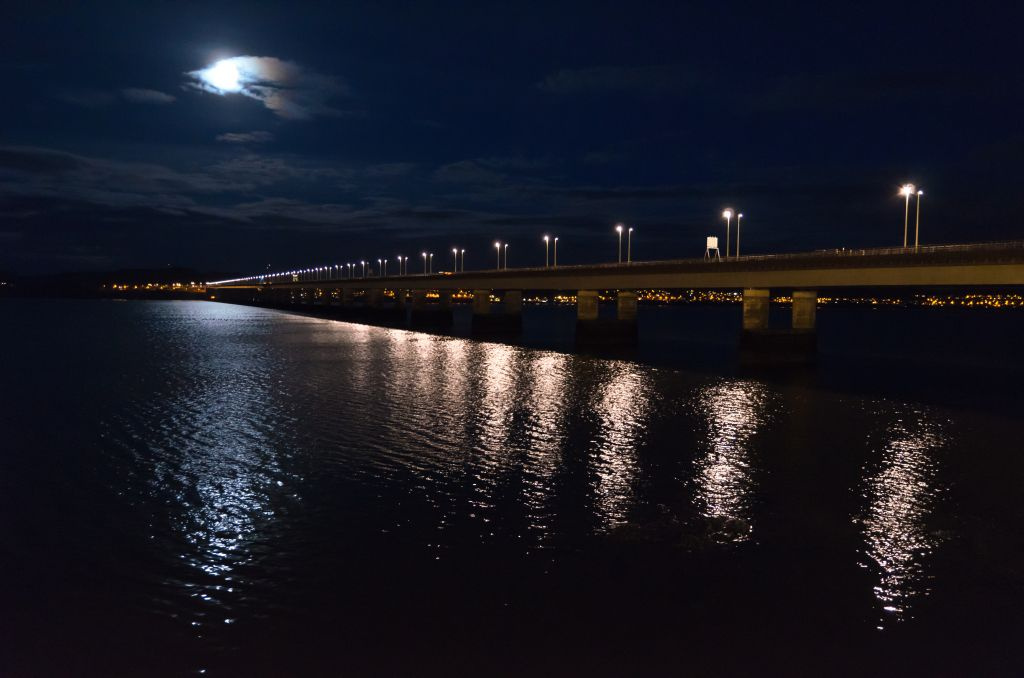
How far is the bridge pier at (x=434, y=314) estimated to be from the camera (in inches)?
4624

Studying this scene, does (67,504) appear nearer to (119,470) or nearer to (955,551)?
(119,470)

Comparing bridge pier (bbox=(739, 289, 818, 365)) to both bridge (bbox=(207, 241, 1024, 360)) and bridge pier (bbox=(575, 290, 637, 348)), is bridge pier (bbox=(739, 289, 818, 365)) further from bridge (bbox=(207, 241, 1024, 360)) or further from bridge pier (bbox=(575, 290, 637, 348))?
bridge pier (bbox=(575, 290, 637, 348))

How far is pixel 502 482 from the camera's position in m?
20.8

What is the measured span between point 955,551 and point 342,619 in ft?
39.3

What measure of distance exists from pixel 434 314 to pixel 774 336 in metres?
67.3

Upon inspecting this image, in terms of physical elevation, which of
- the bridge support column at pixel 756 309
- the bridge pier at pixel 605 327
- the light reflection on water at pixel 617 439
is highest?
the bridge support column at pixel 756 309

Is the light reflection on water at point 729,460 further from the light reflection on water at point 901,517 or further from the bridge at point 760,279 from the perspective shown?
the bridge at point 760,279

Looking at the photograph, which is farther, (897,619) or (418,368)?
(418,368)

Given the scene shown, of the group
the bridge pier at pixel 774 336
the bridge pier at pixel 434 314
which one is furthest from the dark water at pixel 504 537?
the bridge pier at pixel 434 314

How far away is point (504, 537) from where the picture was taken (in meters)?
16.2

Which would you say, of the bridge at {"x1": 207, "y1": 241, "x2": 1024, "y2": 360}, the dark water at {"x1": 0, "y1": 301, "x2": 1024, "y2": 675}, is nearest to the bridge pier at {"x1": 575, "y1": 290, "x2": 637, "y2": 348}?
the bridge at {"x1": 207, "y1": 241, "x2": 1024, "y2": 360}

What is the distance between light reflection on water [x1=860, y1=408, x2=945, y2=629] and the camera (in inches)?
537

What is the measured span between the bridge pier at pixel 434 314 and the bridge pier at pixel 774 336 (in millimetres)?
59268

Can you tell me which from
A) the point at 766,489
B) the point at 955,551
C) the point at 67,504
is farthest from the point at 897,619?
the point at 67,504
